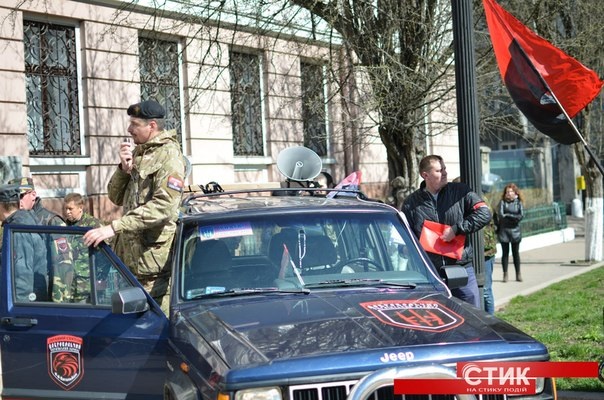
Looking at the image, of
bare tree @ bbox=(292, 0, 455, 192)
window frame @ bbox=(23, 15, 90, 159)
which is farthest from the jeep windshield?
window frame @ bbox=(23, 15, 90, 159)

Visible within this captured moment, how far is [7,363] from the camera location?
4852 millimetres

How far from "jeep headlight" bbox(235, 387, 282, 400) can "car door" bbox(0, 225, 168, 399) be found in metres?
1.09

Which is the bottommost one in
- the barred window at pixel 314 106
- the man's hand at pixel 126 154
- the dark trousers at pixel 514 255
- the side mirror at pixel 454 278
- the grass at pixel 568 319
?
the grass at pixel 568 319

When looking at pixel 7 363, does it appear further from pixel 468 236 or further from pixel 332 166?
pixel 332 166

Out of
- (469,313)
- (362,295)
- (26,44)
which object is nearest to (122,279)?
Result: (362,295)

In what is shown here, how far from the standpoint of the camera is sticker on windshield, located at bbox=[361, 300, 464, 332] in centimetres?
391

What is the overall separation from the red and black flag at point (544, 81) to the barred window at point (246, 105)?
9.11m

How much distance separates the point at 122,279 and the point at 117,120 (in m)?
9.05

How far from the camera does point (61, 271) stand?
5.07 m

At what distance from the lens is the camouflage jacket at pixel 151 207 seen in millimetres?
5164

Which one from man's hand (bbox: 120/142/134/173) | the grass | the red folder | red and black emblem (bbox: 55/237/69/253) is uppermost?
man's hand (bbox: 120/142/134/173)

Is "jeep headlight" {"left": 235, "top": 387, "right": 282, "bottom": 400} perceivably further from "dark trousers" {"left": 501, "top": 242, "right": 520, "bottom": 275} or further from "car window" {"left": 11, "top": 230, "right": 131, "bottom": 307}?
"dark trousers" {"left": 501, "top": 242, "right": 520, "bottom": 275}

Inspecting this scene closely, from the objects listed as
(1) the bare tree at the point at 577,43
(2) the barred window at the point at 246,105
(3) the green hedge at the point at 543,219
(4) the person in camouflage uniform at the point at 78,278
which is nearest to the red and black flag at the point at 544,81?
(4) the person in camouflage uniform at the point at 78,278

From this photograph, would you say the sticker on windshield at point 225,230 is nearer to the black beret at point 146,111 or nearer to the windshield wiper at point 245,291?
the windshield wiper at point 245,291
